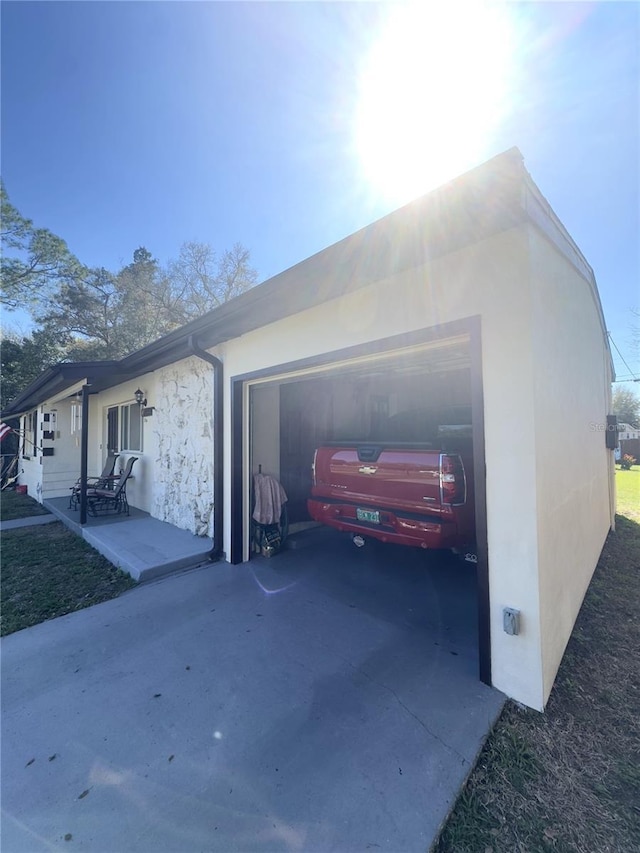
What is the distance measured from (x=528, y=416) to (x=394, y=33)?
12.1 ft

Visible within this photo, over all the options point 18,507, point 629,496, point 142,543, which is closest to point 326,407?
point 142,543

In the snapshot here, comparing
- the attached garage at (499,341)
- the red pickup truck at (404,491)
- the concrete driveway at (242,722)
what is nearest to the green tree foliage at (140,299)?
the red pickup truck at (404,491)

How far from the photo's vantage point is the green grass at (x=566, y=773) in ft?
5.05

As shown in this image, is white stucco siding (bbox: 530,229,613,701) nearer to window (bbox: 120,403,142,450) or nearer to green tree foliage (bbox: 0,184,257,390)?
window (bbox: 120,403,142,450)

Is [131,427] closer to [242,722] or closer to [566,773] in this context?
[242,722]

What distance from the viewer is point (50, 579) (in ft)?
14.7

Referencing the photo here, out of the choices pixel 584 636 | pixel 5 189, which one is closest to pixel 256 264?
pixel 5 189

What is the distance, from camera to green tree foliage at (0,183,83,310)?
47.7 feet

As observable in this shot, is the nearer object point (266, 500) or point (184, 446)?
point (266, 500)

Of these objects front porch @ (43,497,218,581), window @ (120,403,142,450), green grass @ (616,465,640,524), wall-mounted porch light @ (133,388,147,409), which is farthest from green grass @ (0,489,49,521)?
green grass @ (616,465,640,524)

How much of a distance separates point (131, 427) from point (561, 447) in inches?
345

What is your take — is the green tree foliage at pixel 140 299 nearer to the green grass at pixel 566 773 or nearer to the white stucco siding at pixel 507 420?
the white stucco siding at pixel 507 420

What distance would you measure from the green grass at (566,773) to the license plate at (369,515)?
191cm

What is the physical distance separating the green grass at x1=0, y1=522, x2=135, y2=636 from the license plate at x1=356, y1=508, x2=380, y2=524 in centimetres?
284
